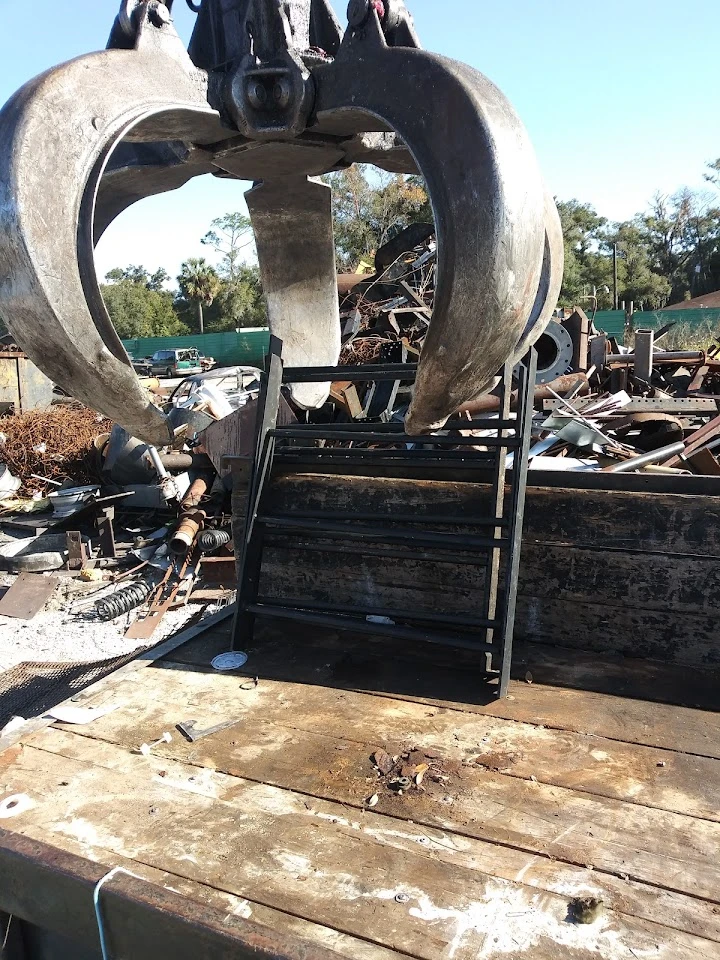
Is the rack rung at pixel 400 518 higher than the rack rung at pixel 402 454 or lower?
lower

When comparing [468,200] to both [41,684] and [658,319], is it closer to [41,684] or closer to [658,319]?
[41,684]

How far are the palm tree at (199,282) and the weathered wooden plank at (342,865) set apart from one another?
1805 inches

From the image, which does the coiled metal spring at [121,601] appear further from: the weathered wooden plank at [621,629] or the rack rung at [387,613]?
the weathered wooden plank at [621,629]

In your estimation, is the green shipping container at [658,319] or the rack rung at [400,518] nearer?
the rack rung at [400,518]

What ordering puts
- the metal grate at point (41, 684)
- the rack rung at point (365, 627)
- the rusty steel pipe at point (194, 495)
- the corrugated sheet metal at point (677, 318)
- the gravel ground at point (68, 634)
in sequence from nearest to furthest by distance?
the rack rung at point (365, 627) → the metal grate at point (41, 684) → the gravel ground at point (68, 634) → the rusty steel pipe at point (194, 495) → the corrugated sheet metal at point (677, 318)

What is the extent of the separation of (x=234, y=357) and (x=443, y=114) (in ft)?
88.5

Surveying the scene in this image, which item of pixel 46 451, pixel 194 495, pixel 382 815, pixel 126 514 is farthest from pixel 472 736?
pixel 46 451

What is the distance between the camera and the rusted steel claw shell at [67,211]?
1396mm

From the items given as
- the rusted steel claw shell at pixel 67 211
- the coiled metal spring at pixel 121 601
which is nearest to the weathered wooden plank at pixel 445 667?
the rusted steel claw shell at pixel 67 211

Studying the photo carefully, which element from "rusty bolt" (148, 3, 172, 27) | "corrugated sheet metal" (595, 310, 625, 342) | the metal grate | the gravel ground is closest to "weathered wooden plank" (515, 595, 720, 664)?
the metal grate

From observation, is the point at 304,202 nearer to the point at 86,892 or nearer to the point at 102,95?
the point at 102,95

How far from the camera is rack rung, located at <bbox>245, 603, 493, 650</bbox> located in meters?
2.42

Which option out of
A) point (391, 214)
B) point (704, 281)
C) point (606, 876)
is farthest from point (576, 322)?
point (704, 281)

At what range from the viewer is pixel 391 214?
35.1 m
